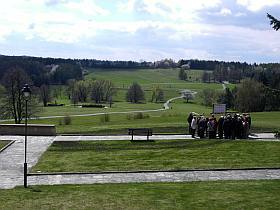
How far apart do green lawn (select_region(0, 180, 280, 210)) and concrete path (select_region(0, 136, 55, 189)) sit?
1779mm

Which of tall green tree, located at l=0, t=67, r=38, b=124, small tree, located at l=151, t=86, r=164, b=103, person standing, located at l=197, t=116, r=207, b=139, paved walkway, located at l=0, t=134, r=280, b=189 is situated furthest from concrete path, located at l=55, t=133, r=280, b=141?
small tree, located at l=151, t=86, r=164, b=103

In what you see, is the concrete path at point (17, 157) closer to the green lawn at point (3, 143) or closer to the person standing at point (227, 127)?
the green lawn at point (3, 143)

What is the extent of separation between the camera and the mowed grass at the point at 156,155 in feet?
69.4

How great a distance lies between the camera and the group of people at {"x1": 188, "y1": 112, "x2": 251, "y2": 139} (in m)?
28.2

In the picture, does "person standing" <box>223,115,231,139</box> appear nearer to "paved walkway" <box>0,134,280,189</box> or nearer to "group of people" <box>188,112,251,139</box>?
"group of people" <box>188,112,251,139</box>

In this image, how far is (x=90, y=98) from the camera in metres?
135

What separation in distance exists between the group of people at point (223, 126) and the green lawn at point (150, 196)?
1013cm

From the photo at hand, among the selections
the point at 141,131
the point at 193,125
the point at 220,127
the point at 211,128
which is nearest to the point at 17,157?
the point at 141,131

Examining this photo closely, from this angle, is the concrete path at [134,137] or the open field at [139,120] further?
the open field at [139,120]

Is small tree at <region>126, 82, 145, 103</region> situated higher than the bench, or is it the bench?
the bench

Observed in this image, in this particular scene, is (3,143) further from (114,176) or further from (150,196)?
(150,196)


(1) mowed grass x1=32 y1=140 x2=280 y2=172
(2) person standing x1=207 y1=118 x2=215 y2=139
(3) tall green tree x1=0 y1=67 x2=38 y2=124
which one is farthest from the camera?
(3) tall green tree x1=0 y1=67 x2=38 y2=124

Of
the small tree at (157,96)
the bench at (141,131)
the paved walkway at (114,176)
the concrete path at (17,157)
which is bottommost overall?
the small tree at (157,96)

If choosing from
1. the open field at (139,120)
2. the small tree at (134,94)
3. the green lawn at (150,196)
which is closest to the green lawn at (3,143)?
the open field at (139,120)
